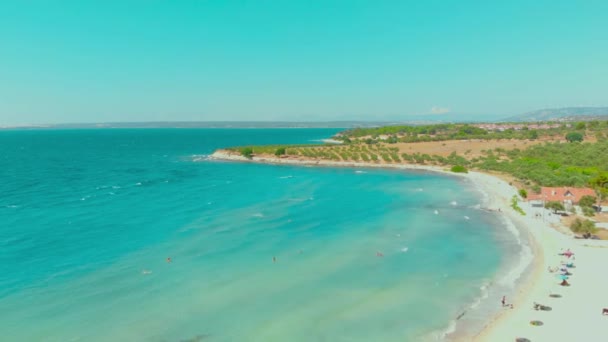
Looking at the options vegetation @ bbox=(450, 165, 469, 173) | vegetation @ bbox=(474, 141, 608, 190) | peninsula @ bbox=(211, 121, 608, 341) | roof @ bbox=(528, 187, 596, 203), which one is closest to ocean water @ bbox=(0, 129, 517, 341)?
peninsula @ bbox=(211, 121, 608, 341)

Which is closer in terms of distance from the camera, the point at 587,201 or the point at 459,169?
the point at 587,201

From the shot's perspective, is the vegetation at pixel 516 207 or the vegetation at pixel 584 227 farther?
the vegetation at pixel 516 207

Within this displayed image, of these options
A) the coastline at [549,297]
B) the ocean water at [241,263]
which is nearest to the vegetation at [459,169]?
the ocean water at [241,263]

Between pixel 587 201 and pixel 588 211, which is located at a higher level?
pixel 587 201

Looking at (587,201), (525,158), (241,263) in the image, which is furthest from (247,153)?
(587,201)

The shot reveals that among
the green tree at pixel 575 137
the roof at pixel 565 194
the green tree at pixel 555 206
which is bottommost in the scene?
the green tree at pixel 555 206

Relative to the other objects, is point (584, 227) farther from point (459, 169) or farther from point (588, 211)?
point (459, 169)

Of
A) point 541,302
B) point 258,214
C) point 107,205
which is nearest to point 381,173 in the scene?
point 258,214

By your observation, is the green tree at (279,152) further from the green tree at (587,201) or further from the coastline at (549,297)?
the green tree at (587,201)
